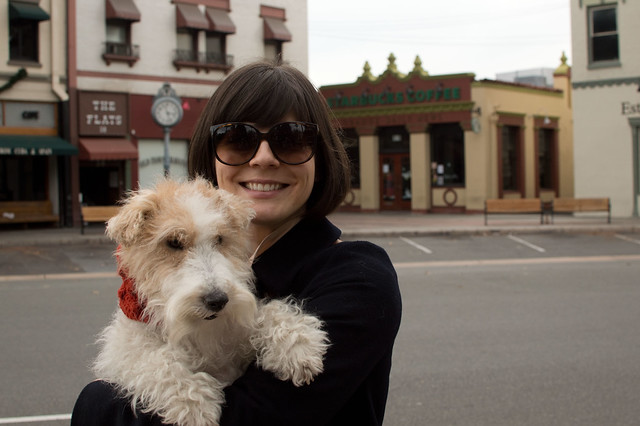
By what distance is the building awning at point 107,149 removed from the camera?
858 inches

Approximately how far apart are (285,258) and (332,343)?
33 centimetres

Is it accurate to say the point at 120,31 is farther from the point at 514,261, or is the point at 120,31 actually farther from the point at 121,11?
the point at 514,261

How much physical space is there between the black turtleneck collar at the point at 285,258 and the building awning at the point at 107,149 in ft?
68.5

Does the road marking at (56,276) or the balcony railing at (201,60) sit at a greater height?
the balcony railing at (201,60)

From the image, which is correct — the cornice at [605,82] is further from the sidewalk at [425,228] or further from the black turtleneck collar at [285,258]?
the black turtleneck collar at [285,258]

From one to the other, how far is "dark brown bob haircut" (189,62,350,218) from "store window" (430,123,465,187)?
2568cm

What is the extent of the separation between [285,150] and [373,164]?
26.9 meters

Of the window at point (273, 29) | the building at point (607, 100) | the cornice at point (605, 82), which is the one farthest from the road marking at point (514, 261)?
the window at point (273, 29)

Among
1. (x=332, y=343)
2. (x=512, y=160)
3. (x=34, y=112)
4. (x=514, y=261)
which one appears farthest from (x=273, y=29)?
(x=332, y=343)

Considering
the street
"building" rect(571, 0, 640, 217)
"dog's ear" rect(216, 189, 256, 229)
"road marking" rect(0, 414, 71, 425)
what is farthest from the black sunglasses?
"building" rect(571, 0, 640, 217)

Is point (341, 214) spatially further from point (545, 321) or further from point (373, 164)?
point (545, 321)

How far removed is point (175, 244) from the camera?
5.79ft

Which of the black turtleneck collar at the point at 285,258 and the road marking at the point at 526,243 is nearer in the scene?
the black turtleneck collar at the point at 285,258

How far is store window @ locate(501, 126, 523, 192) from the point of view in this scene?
2836 centimetres
